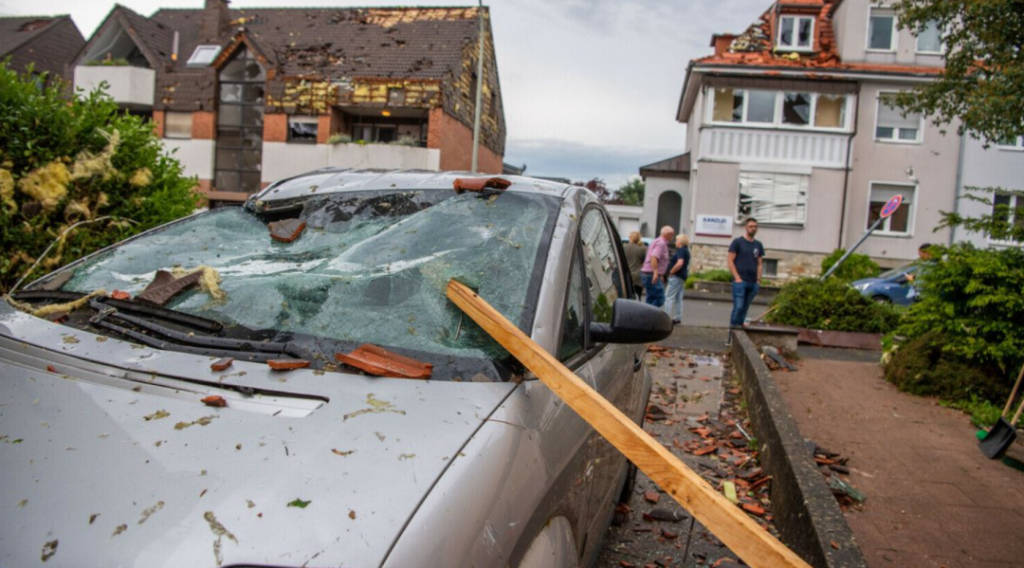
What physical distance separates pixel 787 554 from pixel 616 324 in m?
1.03

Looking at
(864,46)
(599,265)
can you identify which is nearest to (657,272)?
(599,265)

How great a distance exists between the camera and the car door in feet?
8.36

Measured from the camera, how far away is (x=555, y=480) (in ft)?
6.44

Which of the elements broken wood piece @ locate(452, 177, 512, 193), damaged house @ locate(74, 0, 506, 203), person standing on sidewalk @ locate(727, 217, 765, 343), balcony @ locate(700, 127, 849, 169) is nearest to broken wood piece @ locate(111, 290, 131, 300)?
broken wood piece @ locate(452, 177, 512, 193)

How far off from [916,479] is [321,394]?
4.44 metres

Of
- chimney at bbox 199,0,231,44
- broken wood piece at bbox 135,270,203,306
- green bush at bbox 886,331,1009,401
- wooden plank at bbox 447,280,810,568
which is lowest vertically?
green bush at bbox 886,331,1009,401

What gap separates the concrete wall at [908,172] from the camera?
23.7m

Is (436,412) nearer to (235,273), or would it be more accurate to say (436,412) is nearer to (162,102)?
(235,273)

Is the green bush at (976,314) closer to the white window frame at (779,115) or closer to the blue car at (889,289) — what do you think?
the blue car at (889,289)

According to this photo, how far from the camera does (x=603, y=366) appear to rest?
2.72 meters

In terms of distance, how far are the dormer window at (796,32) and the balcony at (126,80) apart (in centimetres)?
2697

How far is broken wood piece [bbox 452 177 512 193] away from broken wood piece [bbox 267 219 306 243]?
0.70 metres

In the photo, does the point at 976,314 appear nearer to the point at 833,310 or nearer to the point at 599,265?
the point at 833,310

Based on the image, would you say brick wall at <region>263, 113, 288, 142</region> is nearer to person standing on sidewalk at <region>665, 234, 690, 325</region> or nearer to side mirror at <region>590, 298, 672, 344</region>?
person standing on sidewalk at <region>665, 234, 690, 325</region>
